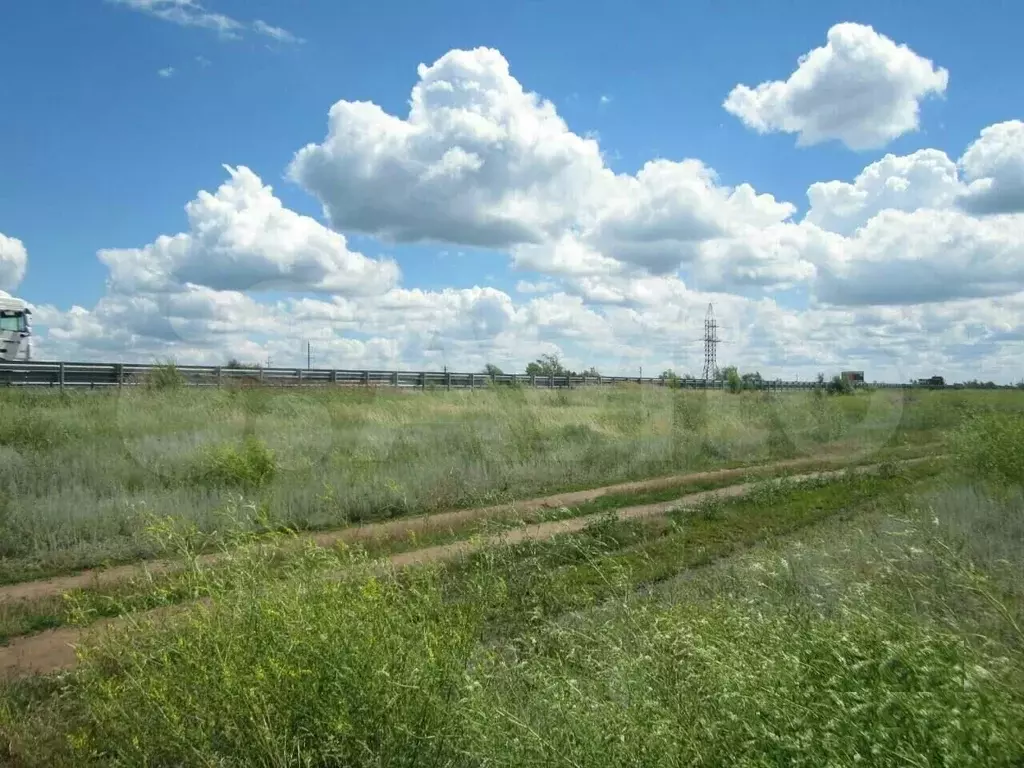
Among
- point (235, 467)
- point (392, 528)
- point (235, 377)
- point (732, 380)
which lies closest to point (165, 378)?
point (235, 377)

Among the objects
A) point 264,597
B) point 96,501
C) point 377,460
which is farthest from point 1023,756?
point 377,460

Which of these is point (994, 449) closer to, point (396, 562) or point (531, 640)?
point (396, 562)

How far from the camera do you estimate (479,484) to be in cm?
1523

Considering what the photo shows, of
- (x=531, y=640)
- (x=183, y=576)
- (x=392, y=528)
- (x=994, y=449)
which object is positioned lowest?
(x=392, y=528)

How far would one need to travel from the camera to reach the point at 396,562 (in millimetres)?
9273

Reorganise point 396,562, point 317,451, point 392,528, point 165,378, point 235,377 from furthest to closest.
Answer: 1. point 235,377
2. point 165,378
3. point 317,451
4. point 392,528
5. point 396,562

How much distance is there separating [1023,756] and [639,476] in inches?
620

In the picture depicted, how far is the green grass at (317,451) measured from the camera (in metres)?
11.2

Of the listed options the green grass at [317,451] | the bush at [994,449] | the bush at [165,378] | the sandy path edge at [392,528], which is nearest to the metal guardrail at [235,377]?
the bush at [165,378]

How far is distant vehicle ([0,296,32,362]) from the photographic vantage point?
96.8 feet

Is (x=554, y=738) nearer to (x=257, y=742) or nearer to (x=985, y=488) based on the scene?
(x=257, y=742)

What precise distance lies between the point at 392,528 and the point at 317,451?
5836 mm

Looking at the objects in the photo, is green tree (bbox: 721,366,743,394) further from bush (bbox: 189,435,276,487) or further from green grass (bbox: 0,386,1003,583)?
bush (bbox: 189,435,276,487)

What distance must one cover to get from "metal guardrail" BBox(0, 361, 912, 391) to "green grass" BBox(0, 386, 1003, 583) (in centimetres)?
252
